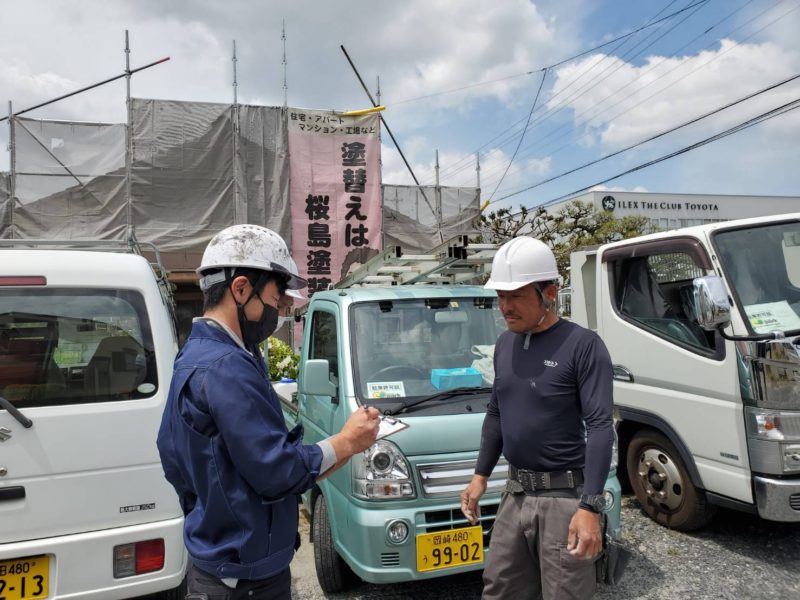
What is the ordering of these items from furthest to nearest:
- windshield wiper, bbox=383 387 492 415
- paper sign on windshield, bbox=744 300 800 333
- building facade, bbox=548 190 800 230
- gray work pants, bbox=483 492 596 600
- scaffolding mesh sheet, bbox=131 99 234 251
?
building facade, bbox=548 190 800 230 < scaffolding mesh sheet, bbox=131 99 234 251 < paper sign on windshield, bbox=744 300 800 333 < windshield wiper, bbox=383 387 492 415 < gray work pants, bbox=483 492 596 600

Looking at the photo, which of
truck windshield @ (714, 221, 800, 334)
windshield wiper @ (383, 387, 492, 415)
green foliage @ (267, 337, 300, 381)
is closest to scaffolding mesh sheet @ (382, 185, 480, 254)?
green foliage @ (267, 337, 300, 381)

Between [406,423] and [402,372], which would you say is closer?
[406,423]

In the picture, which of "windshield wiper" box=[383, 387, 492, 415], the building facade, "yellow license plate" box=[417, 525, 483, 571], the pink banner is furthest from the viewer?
the building facade

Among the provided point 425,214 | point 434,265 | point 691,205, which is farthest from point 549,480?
point 691,205

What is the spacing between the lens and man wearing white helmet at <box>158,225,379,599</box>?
140 centimetres

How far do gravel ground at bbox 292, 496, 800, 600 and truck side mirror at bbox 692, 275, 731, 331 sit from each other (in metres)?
1.63

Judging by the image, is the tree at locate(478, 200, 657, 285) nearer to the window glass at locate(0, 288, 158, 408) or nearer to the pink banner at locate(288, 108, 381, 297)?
the pink banner at locate(288, 108, 381, 297)

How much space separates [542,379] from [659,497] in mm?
2729

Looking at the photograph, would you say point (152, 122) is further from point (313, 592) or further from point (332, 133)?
point (313, 592)

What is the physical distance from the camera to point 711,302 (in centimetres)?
316

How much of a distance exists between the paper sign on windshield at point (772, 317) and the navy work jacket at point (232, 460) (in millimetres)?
3186

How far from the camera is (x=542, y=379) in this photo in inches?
84.3

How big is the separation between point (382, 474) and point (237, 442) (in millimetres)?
1546

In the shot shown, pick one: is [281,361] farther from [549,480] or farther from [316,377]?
[549,480]
